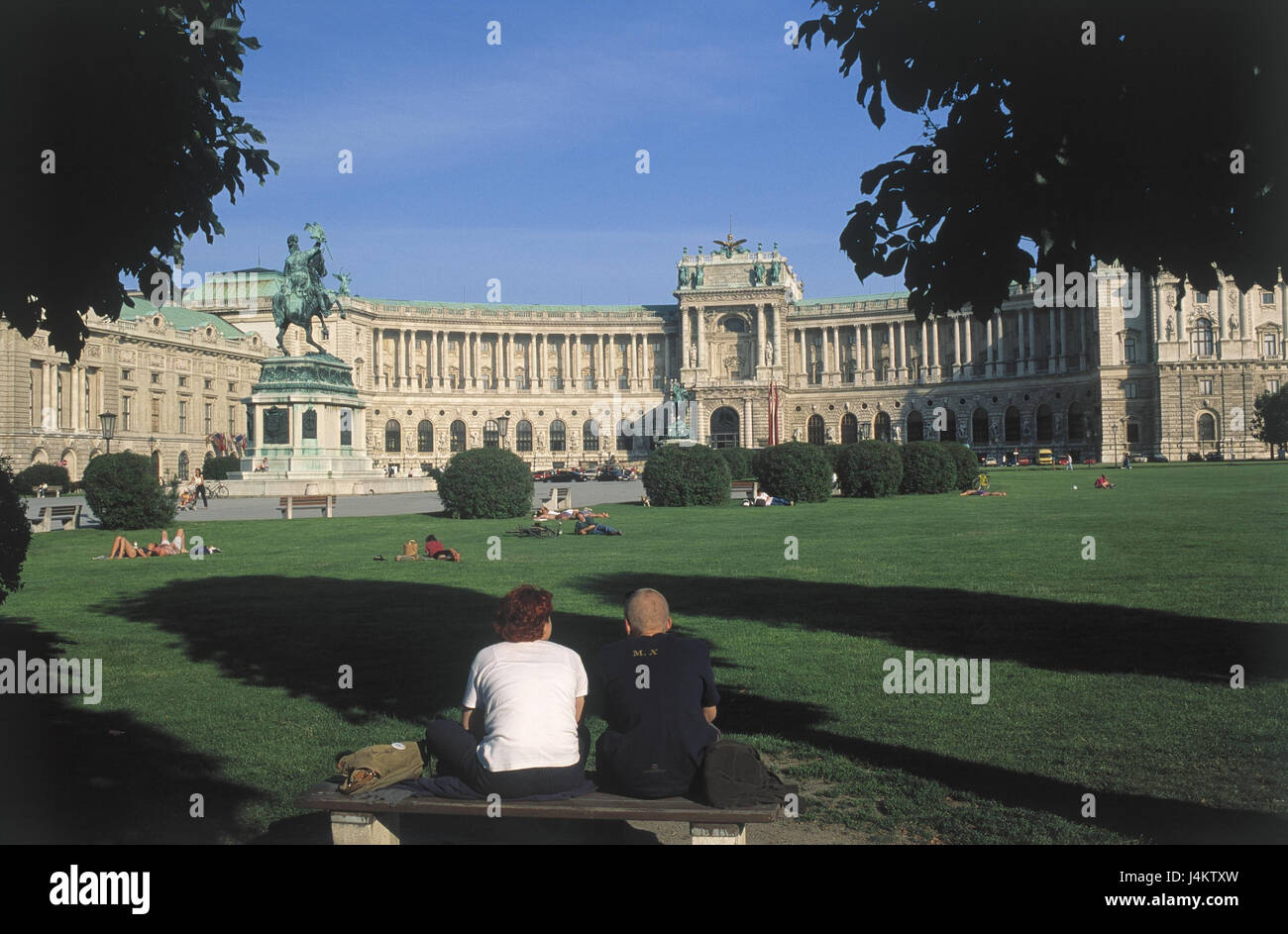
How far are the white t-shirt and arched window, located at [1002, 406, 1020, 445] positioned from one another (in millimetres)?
90620

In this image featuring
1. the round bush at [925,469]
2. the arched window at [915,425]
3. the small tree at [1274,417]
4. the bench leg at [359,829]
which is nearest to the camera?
the bench leg at [359,829]

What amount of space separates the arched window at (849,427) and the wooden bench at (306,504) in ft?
242

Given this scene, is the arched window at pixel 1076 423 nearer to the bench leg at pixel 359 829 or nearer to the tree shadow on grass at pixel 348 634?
the tree shadow on grass at pixel 348 634

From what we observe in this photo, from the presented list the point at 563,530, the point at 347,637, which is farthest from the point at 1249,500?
the point at 347,637

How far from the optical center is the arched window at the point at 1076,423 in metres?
85.1

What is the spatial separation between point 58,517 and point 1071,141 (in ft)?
86.3

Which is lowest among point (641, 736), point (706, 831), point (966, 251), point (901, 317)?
point (706, 831)

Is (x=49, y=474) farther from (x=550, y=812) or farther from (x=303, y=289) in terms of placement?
(x=550, y=812)

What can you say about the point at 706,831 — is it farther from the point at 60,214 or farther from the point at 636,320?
the point at 636,320

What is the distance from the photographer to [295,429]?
37.6m

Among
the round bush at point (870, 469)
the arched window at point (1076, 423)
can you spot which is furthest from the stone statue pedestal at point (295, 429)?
the arched window at point (1076, 423)

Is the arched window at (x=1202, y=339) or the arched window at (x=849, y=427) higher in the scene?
the arched window at (x=1202, y=339)
